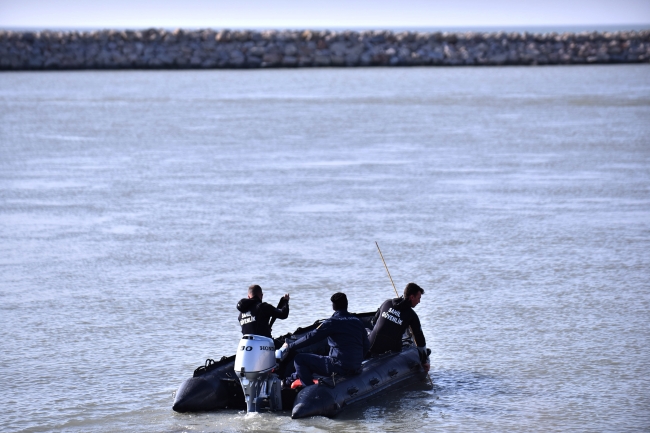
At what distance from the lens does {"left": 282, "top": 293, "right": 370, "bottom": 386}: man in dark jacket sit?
8.30 meters

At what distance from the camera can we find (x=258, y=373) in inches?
315

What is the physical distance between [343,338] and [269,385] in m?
0.72

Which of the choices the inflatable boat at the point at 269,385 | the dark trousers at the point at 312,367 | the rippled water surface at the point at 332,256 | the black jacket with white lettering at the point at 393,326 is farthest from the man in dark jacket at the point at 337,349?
the black jacket with white lettering at the point at 393,326

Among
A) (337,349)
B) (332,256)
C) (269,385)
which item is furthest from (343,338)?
(332,256)

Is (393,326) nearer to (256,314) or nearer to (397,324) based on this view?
(397,324)

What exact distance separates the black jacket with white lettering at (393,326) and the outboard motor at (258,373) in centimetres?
115

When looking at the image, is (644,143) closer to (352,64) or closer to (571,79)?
(571,79)

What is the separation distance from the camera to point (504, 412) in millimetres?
8383

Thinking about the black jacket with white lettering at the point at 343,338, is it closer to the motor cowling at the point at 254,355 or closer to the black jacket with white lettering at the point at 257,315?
the black jacket with white lettering at the point at 257,315

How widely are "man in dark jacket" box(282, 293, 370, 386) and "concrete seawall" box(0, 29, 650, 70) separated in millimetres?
54391

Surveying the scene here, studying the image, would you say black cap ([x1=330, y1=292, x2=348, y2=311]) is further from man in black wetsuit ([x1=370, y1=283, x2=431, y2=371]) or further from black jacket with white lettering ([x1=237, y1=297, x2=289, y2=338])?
man in black wetsuit ([x1=370, y1=283, x2=431, y2=371])

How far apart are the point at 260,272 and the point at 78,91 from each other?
109ft

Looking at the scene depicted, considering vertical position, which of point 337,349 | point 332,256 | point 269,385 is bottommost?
point 269,385

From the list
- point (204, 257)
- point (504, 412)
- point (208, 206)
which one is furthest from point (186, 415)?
point (208, 206)
